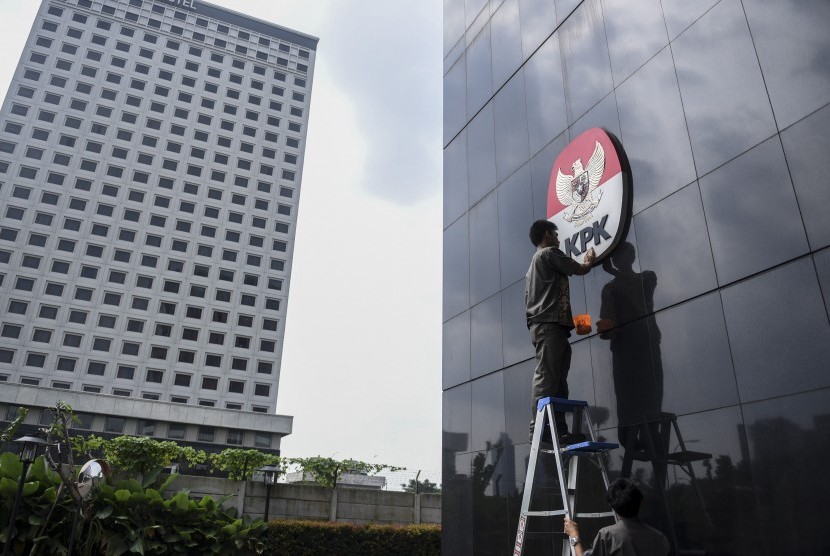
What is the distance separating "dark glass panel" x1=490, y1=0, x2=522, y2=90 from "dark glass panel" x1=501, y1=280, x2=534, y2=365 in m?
3.65

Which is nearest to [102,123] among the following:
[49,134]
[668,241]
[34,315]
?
[49,134]

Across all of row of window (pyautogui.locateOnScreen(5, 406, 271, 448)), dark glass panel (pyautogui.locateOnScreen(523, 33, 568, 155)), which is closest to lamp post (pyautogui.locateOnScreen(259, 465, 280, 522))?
dark glass panel (pyautogui.locateOnScreen(523, 33, 568, 155))

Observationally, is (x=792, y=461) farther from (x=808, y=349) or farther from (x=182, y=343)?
(x=182, y=343)

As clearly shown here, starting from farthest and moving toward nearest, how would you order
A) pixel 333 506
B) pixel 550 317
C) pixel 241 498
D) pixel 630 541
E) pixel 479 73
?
pixel 333 506 → pixel 241 498 → pixel 479 73 → pixel 550 317 → pixel 630 541

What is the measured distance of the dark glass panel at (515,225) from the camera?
7.68m

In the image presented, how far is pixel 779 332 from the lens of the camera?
4.20 metres

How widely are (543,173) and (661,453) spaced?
12.8 feet

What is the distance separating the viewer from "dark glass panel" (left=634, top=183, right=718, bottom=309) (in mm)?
4957

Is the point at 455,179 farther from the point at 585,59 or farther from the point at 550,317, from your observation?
the point at 550,317

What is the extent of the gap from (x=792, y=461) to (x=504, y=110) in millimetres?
6516

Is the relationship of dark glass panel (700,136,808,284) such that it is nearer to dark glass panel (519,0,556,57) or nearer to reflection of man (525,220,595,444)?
reflection of man (525,220,595,444)

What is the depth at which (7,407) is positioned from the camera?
1547 inches

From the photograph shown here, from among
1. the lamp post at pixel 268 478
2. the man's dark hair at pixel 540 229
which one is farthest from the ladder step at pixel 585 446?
the lamp post at pixel 268 478

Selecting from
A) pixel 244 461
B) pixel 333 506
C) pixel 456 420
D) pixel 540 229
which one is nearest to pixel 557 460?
pixel 540 229
